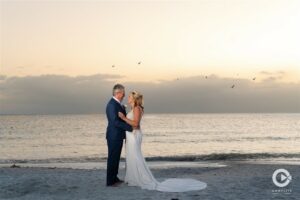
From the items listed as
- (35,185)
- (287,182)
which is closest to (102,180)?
(35,185)

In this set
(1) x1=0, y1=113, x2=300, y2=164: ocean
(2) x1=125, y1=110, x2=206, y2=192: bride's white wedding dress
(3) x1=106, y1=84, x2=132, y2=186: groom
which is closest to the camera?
(3) x1=106, y1=84, x2=132, y2=186: groom

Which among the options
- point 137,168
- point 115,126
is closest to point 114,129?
point 115,126

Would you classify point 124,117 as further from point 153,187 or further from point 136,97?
point 153,187

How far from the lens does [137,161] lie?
1120 centimetres

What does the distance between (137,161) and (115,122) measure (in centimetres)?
115

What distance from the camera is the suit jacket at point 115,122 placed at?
11008 mm

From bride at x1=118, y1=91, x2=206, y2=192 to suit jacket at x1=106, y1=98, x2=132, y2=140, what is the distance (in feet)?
0.35

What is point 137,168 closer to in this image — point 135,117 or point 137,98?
point 135,117

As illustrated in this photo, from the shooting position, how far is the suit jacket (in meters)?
11.0

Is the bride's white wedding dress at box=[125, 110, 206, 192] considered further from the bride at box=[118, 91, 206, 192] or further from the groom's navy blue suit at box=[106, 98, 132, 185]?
the groom's navy blue suit at box=[106, 98, 132, 185]

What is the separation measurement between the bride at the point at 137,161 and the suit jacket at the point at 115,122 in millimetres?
108

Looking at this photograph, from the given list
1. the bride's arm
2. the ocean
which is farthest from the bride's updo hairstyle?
the ocean

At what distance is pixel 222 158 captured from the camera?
2830 centimetres

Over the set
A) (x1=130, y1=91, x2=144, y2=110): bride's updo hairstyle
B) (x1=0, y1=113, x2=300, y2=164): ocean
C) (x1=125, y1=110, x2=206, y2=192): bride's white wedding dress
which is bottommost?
(x1=0, y1=113, x2=300, y2=164): ocean
